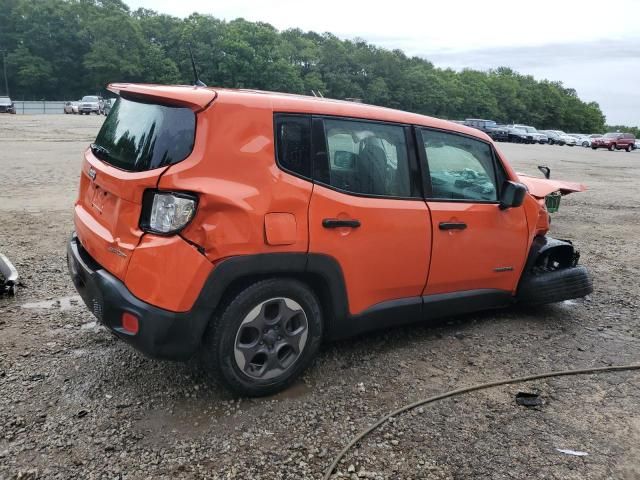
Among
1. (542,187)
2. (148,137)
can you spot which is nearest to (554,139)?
(542,187)

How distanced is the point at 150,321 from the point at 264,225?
2.49 ft

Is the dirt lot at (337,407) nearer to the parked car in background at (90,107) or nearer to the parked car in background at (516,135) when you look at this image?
the parked car in background at (90,107)

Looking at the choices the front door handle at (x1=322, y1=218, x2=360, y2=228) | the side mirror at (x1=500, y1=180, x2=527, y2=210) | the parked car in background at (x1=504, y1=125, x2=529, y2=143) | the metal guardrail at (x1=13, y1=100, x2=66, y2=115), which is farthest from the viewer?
the metal guardrail at (x1=13, y1=100, x2=66, y2=115)

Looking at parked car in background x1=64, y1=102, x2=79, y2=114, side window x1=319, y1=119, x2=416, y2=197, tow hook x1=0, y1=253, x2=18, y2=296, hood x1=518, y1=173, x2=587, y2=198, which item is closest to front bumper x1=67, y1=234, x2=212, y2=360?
side window x1=319, y1=119, x2=416, y2=197

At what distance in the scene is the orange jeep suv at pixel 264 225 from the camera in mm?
2822

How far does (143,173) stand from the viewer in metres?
2.91

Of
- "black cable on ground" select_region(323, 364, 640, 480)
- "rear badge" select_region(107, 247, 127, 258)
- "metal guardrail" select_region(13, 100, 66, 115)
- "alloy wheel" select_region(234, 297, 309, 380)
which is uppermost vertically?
"rear badge" select_region(107, 247, 127, 258)

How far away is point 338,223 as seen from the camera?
10.6 feet

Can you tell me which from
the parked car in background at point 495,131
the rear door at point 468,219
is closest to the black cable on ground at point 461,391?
the rear door at point 468,219

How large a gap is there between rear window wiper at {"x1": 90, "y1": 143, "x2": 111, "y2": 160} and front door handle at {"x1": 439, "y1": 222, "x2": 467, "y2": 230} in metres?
2.18

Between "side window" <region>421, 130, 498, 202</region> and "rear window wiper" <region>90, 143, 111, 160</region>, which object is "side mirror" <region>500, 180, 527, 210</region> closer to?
"side window" <region>421, 130, 498, 202</region>

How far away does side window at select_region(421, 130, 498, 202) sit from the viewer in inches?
150

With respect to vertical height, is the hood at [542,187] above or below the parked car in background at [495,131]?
below

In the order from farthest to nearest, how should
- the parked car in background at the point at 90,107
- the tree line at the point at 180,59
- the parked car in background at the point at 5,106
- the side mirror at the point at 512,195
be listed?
1. the tree line at the point at 180,59
2. the parked car in background at the point at 90,107
3. the parked car in background at the point at 5,106
4. the side mirror at the point at 512,195
